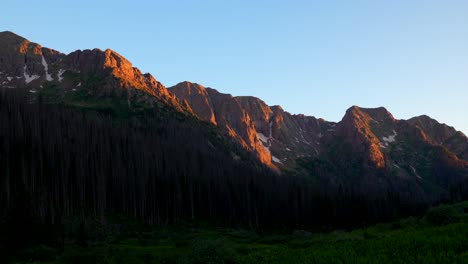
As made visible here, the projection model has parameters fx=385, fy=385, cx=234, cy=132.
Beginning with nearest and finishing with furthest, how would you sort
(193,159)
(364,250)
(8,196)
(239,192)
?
1. (364,250)
2. (8,196)
3. (239,192)
4. (193,159)

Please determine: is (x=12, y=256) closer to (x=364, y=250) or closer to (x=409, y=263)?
(x=364, y=250)

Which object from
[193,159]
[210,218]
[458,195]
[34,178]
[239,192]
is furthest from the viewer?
[458,195]

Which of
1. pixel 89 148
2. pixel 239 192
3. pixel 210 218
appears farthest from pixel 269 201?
pixel 89 148

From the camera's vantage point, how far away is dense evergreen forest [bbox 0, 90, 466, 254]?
266 ft

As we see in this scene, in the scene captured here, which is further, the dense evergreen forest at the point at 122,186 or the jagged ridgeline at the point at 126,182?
the jagged ridgeline at the point at 126,182

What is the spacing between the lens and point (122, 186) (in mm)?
107562

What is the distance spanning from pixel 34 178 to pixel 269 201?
81.1m

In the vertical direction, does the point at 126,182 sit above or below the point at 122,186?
above

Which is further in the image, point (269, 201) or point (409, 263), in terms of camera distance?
→ point (269, 201)

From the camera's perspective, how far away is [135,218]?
104 meters

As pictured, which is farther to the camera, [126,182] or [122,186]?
[126,182]

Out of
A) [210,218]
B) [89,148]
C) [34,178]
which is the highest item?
[89,148]

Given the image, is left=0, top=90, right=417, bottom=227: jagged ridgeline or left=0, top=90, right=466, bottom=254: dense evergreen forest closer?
left=0, top=90, right=466, bottom=254: dense evergreen forest

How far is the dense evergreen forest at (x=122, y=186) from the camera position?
266 ft
